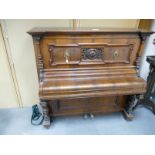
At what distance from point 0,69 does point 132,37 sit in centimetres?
170

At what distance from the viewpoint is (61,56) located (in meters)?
1.50

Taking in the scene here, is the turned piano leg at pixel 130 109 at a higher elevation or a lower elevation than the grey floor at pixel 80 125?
higher

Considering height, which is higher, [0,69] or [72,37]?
[72,37]

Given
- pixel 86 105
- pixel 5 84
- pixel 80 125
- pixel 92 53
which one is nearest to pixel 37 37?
pixel 92 53

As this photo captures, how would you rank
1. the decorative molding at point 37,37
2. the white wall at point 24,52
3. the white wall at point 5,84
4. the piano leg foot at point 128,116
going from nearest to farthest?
the decorative molding at point 37,37 → the white wall at point 24,52 → the white wall at point 5,84 → the piano leg foot at point 128,116

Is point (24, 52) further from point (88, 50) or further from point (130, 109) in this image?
point (130, 109)

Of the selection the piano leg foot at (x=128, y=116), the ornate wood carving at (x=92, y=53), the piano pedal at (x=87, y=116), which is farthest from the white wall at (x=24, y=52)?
the piano leg foot at (x=128, y=116)

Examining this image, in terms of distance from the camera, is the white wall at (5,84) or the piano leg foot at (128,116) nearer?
the white wall at (5,84)

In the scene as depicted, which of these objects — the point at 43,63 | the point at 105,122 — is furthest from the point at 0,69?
Answer: the point at 105,122

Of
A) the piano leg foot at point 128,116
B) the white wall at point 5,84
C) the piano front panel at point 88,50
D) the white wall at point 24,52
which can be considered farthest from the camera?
the piano leg foot at point 128,116

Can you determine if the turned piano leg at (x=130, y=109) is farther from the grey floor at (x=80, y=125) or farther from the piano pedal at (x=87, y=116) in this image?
the piano pedal at (x=87, y=116)

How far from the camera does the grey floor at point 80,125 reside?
1778 mm

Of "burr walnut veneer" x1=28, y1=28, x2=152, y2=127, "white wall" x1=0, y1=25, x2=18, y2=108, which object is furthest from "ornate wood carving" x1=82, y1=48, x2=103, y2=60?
"white wall" x1=0, y1=25, x2=18, y2=108

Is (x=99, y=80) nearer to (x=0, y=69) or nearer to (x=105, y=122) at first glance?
(x=105, y=122)
